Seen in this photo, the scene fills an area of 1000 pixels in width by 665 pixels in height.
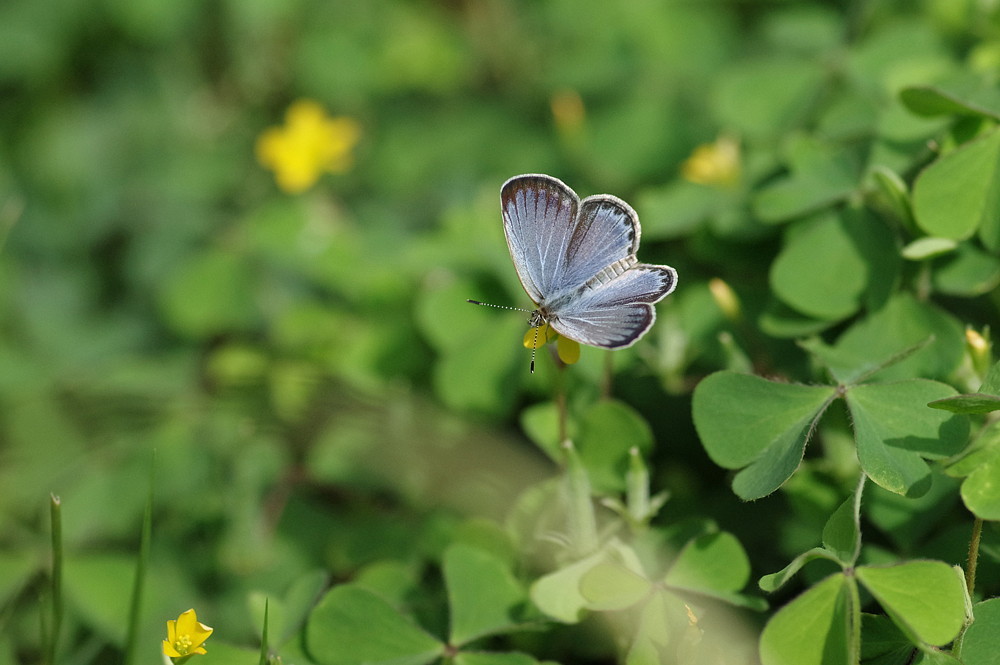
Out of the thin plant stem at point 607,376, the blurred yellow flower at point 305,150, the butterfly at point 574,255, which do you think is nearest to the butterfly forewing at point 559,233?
the butterfly at point 574,255

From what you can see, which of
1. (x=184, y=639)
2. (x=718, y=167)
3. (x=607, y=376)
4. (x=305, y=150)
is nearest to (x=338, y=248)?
(x=305, y=150)

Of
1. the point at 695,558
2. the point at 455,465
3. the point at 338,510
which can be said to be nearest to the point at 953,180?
the point at 695,558

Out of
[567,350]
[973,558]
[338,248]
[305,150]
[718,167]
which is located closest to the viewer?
[973,558]

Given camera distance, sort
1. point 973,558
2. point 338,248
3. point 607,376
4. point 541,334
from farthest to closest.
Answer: point 338,248, point 607,376, point 541,334, point 973,558

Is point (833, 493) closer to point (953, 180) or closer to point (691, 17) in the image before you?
point (953, 180)

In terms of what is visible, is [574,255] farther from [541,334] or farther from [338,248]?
[338,248]

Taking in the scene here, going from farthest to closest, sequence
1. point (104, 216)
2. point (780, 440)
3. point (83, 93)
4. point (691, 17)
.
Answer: point (83, 93) < point (104, 216) < point (691, 17) < point (780, 440)
